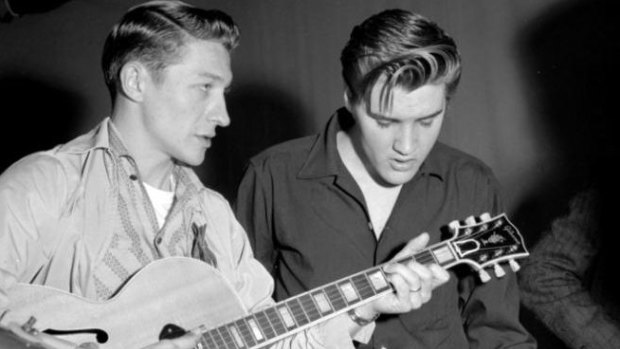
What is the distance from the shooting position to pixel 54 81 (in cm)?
516

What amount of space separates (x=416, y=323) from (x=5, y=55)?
3.51 meters

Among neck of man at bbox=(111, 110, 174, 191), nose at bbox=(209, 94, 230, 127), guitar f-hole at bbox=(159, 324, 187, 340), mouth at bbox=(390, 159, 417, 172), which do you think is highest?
nose at bbox=(209, 94, 230, 127)

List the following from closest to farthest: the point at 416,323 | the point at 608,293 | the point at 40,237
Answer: the point at 40,237 < the point at 416,323 < the point at 608,293

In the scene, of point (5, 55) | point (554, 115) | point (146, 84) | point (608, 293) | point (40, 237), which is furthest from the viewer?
point (5, 55)

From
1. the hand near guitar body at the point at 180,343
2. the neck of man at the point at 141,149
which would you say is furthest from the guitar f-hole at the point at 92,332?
the neck of man at the point at 141,149

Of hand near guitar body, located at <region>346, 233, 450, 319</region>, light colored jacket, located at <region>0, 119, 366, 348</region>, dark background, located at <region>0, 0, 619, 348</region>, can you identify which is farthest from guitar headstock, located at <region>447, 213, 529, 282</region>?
dark background, located at <region>0, 0, 619, 348</region>

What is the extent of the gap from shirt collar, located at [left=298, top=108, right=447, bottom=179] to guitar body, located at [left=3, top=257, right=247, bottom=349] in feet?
1.86

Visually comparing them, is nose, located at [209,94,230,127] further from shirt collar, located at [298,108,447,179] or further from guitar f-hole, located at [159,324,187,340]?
guitar f-hole, located at [159,324,187,340]

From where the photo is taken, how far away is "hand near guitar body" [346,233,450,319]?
2.40 meters

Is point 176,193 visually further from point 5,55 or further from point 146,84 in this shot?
point 5,55

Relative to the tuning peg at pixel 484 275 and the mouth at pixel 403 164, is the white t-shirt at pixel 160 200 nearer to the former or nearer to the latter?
the mouth at pixel 403 164

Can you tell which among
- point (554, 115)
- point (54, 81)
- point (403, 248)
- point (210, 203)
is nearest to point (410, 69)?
point (403, 248)

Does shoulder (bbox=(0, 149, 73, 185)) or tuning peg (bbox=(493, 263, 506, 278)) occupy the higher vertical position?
shoulder (bbox=(0, 149, 73, 185))

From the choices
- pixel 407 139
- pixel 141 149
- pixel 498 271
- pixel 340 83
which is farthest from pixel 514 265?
pixel 340 83
